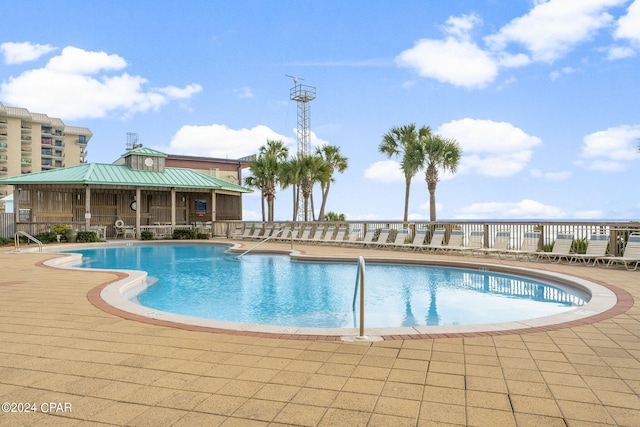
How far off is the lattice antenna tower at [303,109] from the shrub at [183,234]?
13.6 m

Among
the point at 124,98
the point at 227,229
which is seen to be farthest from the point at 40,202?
the point at 227,229

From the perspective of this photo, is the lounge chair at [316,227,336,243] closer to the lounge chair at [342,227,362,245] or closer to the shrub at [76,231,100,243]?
the lounge chair at [342,227,362,245]

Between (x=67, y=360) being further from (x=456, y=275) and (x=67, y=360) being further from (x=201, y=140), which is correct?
(x=201, y=140)

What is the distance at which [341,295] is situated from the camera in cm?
810

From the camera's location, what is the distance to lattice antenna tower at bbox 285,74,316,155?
34656mm

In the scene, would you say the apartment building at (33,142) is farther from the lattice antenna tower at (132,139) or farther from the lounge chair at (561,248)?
the lounge chair at (561,248)

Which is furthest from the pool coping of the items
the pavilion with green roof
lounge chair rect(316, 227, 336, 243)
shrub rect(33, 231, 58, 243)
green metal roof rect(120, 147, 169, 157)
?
green metal roof rect(120, 147, 169, 157)

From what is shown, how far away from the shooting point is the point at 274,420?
8.19ft

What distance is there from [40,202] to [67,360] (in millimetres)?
23622

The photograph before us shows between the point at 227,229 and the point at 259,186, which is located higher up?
the point at 259,186

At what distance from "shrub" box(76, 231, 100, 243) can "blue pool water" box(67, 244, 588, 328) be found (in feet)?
28.2

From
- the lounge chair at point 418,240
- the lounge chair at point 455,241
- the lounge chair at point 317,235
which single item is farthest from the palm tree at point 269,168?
the lounge chair at point 455,241

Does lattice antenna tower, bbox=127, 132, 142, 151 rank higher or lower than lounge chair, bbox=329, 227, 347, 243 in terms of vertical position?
higher

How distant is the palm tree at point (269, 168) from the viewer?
93.4 feet
